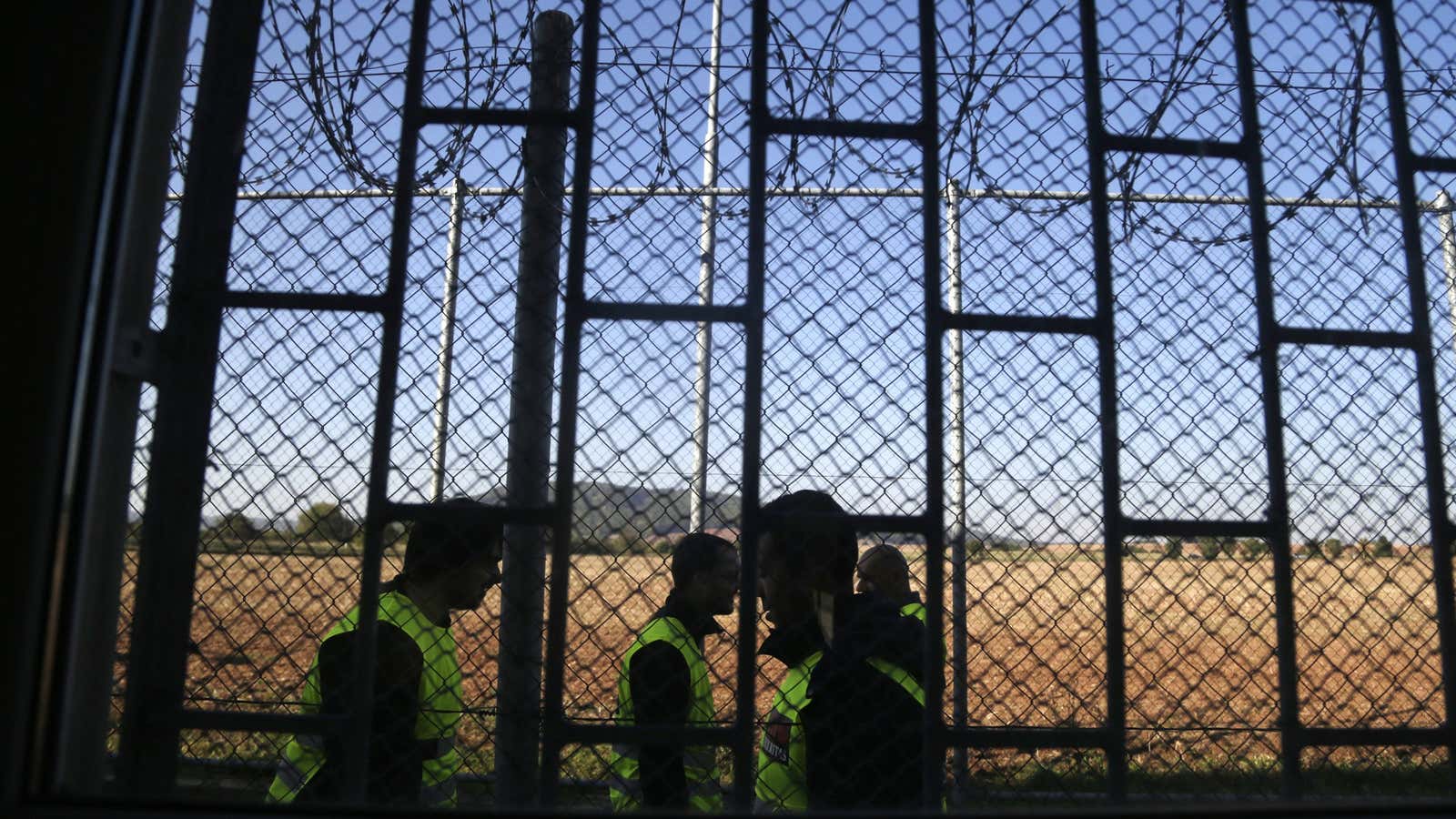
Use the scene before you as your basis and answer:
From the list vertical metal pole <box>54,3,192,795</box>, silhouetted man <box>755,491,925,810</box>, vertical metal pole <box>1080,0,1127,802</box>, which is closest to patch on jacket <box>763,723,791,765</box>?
silhouetted man <box>755,491,925,810</box>

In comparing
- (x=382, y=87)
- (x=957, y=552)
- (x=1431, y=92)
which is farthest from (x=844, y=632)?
(x=1431, y=92)

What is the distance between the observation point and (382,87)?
1916 millimetres

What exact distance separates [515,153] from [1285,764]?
1.89m

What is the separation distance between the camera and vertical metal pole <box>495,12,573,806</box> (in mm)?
1697

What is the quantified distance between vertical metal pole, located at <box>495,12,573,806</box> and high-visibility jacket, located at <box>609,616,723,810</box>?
623mm

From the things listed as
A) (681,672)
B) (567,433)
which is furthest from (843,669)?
(567,433)

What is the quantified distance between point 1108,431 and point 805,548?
0.61 m

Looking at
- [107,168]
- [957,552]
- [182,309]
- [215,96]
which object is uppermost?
[215,96]

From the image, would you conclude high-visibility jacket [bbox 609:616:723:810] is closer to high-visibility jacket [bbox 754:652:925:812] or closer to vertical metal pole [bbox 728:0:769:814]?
high-visibility jacket [bbox 754:652:925:812]

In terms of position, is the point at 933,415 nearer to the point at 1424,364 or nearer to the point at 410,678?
the point at 1424,364

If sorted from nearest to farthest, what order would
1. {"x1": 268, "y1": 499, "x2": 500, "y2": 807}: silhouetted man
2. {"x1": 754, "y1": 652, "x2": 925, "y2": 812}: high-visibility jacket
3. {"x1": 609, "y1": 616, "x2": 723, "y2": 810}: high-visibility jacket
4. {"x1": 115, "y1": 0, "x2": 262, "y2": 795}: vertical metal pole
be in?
{"x1": 115, "y1": 0, "x2": 262, "y2": 795}: vertical metal pole
{"x1": 268, "y1": 499, "x2": 500, "y2": 807}: silhouetted man
{"x1": 754, "y1": 652, "x2": 925, "y2": 812}: high-visibility jacket
{"x1": 609, "y1": 616, "x2": 723, "y2": 810}: high-visibility jacket

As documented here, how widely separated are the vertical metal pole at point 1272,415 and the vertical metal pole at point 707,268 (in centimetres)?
106

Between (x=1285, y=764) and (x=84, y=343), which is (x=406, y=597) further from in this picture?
(x=1285, y=764)

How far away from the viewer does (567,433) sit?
5.25 feet
